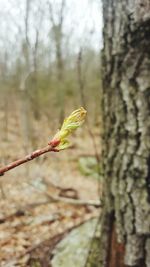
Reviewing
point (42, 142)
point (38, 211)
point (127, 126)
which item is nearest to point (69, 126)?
point (127, 126)

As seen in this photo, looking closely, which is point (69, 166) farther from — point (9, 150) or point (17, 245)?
point (17, 245)

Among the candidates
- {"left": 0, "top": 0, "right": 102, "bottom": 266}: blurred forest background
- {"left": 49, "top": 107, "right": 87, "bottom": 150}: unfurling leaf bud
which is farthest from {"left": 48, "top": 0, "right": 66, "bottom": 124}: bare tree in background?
{"left": 49, "top": 107, "right": 87, "bottom": 150}: unfurling leaf bud

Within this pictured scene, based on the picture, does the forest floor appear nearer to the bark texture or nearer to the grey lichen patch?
the grey lichen patch

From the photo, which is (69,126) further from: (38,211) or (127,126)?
(38,211)

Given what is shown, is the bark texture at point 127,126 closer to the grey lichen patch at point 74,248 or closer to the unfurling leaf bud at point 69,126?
the grey lichen patch at point 74,248

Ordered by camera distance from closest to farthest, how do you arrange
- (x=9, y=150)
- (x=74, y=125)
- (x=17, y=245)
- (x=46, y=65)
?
(x=74, y=125) < (x=17, y=245) < (x=9, y=150) < (x=46, y=65)

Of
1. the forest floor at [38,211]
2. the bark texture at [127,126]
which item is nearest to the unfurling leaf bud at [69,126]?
the bark texture at [127,126]

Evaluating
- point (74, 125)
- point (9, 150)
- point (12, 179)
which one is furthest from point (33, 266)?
point (9, 150)
